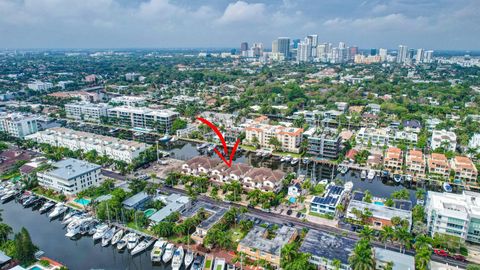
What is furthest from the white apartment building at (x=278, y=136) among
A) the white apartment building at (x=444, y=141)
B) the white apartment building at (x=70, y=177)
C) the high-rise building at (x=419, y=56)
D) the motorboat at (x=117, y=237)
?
the high-rise building at (x=419, y=56)

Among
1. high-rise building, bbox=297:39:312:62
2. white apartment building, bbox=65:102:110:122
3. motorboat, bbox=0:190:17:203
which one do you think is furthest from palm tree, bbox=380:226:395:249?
high-rise building, bbox=297:39:312:62

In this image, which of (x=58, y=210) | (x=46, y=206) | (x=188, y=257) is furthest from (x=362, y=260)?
(x=46, y=206)

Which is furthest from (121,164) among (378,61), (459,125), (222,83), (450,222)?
(378,61)

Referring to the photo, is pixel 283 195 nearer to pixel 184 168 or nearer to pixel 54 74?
pixel 184 168

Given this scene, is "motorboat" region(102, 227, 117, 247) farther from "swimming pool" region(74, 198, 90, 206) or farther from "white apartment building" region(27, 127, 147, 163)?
"white apartment building" region(27, 127, 147, 163)

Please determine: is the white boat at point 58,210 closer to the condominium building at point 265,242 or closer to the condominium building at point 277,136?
the condominium building at point 265,242
